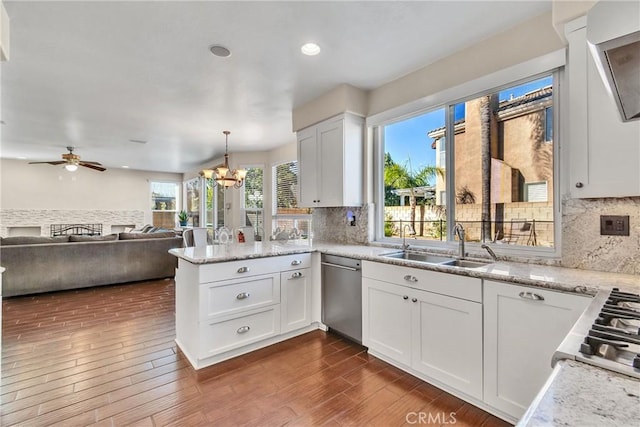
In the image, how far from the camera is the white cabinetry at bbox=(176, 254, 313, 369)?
7.83 ft

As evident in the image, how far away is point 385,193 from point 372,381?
1923mm

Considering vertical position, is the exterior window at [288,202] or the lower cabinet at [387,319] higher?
the exterior window at [288,202]

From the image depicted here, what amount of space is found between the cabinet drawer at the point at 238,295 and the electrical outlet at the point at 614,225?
239 cm

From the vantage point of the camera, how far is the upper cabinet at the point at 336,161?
10.6ft

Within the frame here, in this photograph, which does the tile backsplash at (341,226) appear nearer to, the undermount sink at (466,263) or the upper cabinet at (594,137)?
the undermount sink at (466,263)

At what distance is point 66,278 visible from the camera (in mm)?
4648

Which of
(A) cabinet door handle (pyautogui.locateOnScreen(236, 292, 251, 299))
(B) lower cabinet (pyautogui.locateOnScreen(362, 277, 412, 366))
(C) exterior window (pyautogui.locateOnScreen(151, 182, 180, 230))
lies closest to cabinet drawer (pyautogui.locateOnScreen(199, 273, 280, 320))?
(A) cabinet door handle (pyautogui.locateOnScreen(236, 292, 251, 299))

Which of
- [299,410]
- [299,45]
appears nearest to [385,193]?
[299,45]

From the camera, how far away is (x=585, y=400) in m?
0.57

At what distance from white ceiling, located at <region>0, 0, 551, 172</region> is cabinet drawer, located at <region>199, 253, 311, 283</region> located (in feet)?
5.86

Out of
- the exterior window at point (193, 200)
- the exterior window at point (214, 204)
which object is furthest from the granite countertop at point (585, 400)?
the exterior window at point (193, 200)

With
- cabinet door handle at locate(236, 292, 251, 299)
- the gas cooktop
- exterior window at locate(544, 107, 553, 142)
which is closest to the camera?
the gas cooktop

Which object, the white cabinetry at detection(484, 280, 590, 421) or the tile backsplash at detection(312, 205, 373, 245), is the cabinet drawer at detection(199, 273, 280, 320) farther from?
the white cabinetry at detection(484, 280, 590, 421)

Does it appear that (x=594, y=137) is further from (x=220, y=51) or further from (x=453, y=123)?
(x=220, y=51)
